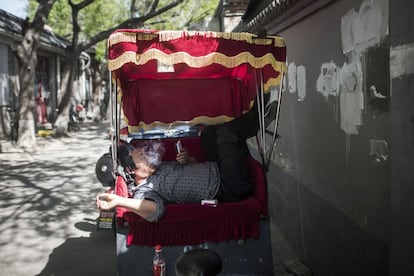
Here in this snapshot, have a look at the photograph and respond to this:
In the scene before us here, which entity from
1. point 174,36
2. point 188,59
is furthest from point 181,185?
point 174,36

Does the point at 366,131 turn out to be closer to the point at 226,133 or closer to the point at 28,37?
the point at 226,133

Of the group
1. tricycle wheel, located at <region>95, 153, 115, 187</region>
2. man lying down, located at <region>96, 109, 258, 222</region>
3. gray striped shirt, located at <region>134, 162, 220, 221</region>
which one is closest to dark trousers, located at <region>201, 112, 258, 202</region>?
man lying down, located at <region>96, 109, 258, 222</region>

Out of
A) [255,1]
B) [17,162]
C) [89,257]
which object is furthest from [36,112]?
[89,257]

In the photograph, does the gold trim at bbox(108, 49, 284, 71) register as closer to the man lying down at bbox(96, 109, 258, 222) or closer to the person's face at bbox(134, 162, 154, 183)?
the man lying down at bbox(96, 109, 258, 222)

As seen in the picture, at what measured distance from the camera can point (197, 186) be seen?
12.6 feet

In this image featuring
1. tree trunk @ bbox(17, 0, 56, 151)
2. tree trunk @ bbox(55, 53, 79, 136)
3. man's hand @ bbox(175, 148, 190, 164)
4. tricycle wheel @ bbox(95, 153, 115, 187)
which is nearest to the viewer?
man's hand @ bbox(175, 148, 190, 164)

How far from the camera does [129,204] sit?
130 inches

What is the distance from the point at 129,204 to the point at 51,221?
304 centimetres

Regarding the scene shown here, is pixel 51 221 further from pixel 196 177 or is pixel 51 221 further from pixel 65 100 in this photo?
pixel 65 100

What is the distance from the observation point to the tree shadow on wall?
14.3 ft

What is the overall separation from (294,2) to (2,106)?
1097 cm

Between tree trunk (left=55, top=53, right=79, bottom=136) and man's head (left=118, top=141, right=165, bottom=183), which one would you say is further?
tree trunk (left=55, top=53, right=79, bottom=136)

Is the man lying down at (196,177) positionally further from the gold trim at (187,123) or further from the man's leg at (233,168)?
the gold trim at (187,123)

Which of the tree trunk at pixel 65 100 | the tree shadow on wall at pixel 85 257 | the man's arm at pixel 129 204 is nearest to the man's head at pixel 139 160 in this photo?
the man's arm at pixel 129 204
